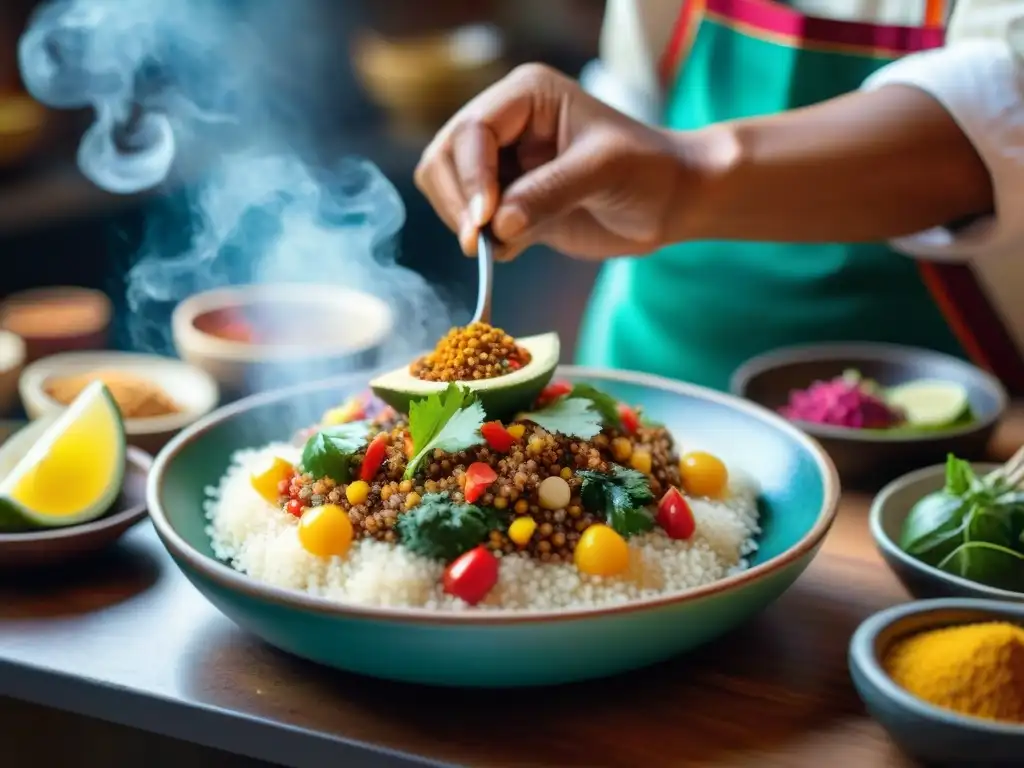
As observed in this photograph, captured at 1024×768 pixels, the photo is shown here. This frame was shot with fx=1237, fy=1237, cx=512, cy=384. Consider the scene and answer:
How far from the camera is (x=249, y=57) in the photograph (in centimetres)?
377

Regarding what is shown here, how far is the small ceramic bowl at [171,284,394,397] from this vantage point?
169cm

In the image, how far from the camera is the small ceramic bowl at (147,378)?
1.52 metres

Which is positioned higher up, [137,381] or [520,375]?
[520,375]

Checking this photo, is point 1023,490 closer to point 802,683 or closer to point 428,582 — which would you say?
point 802,683

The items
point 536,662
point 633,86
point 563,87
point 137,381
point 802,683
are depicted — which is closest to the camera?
point 536,662

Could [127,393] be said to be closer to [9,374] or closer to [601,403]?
[9,374]

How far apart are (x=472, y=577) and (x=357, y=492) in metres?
0.15

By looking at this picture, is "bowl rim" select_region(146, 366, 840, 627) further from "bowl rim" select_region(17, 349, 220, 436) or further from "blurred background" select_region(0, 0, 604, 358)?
"blurred background" select_region(0, 0, 604, 358)

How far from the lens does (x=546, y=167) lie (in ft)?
4.77

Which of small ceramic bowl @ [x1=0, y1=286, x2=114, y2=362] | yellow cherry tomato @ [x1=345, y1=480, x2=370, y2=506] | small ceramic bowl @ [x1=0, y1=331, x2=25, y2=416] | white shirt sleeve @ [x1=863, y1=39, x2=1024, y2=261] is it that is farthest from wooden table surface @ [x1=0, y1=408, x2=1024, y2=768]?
small ceramic bowl @ [x1=0, y1=286, x2=114, y2=362]

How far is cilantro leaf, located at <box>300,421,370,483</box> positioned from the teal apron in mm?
997

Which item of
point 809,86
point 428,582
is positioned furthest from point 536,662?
point 809,86

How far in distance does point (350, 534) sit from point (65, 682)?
28 cm

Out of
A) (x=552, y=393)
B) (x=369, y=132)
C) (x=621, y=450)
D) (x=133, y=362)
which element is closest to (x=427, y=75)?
(x=369, y=132)
